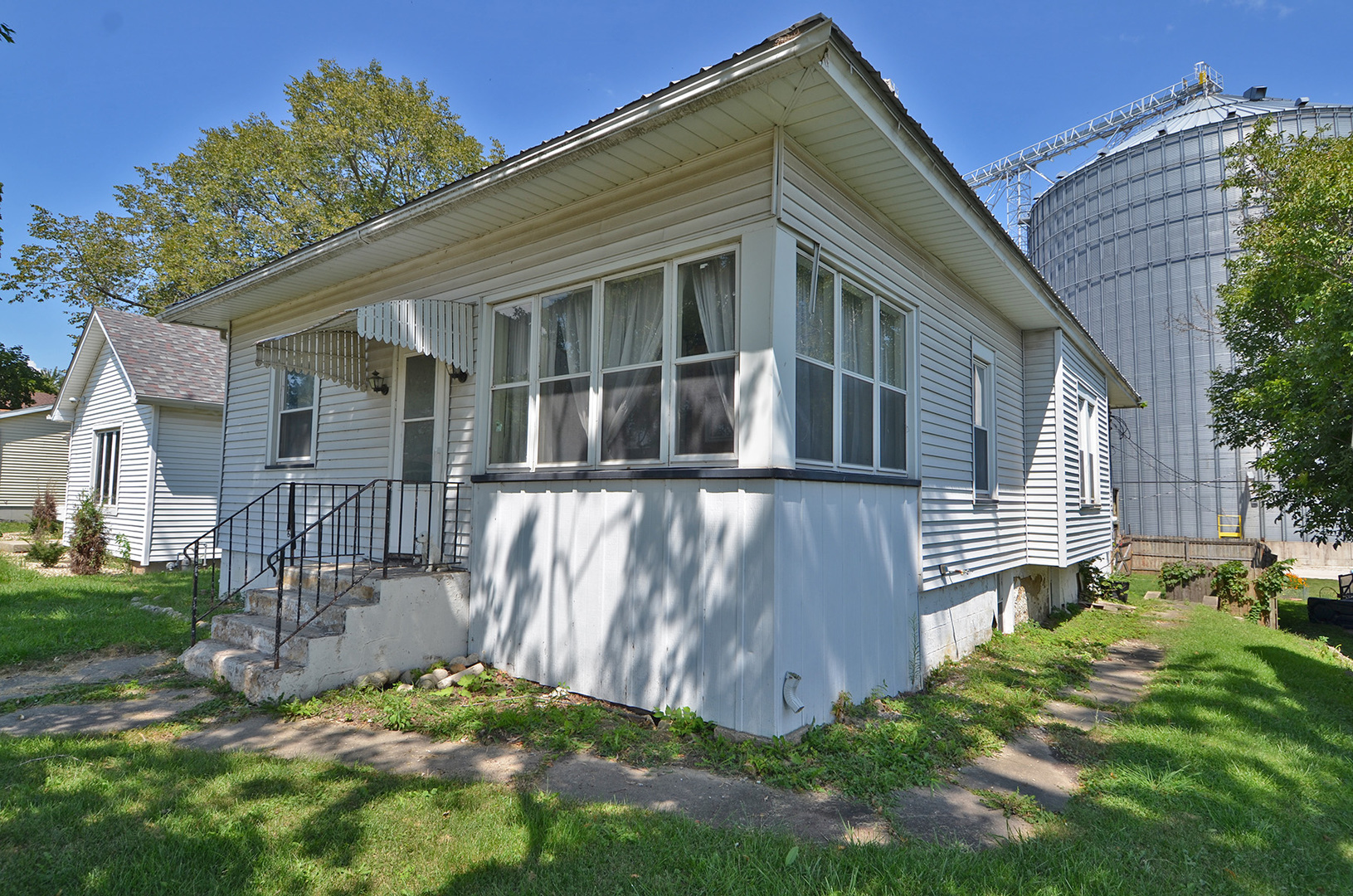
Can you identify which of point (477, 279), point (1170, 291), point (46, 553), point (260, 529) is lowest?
point (46, 553)

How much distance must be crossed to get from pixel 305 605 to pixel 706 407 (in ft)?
12.8

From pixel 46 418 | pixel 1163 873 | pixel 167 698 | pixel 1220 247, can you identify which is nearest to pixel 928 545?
pixel 1163 873

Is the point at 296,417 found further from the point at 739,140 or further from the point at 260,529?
the point at 739,140

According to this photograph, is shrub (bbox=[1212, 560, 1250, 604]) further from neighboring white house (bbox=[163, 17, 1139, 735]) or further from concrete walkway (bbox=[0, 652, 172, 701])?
concrete walkway (bbox=[0, 652, 172, 701])

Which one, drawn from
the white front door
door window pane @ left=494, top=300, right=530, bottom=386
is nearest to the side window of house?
the white front door

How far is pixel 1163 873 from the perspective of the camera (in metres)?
2.95

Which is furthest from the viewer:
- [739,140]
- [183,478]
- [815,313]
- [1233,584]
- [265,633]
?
[183,478]

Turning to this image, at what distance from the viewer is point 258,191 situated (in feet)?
72.0

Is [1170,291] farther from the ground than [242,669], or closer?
farther from the ground

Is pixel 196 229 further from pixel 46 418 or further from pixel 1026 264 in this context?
pixel 1026 264

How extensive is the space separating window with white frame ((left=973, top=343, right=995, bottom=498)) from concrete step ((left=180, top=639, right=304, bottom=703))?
6.86 metres

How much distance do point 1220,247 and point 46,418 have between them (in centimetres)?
3606

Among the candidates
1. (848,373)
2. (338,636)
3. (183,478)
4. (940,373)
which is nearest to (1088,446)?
(940,373)

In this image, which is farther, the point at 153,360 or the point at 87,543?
the point at 153,360
